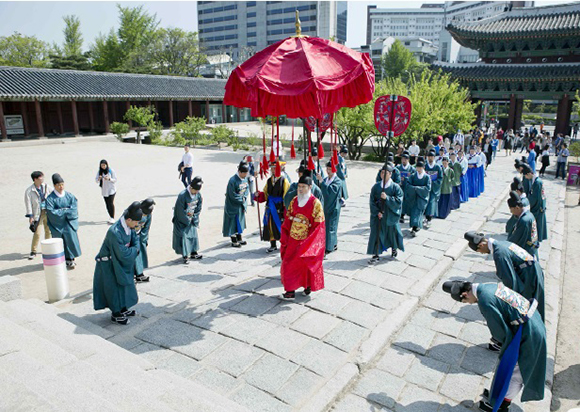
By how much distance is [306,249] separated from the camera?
227 inches

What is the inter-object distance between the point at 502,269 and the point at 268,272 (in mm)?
3787

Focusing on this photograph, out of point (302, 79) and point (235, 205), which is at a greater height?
point (302, 79)

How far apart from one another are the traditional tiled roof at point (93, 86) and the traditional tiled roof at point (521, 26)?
21.1 metres

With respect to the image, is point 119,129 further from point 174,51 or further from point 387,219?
point 387,219

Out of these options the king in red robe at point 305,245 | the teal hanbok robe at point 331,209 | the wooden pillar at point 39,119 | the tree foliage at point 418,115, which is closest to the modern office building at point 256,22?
the wooden pillar at point 39,119

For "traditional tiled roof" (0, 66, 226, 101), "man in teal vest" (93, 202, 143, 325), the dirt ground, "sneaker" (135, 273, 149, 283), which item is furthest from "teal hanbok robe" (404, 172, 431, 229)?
"traditional tiled roof" (0, 66, 226, 101)

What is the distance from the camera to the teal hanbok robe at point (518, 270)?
4066mm

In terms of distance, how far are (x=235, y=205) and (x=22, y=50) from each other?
47.7 metres

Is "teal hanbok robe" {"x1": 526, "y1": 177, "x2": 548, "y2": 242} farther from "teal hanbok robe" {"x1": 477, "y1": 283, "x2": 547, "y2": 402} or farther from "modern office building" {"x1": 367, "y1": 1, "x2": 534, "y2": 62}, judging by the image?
"modern office building" {"x1": 367, "y1": 1, "x2": 534, "y2": 62}

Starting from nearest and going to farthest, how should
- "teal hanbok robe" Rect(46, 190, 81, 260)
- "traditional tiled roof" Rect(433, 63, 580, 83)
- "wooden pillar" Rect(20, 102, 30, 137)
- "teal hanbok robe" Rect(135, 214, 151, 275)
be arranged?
"teal hanbok robe" Rect(135, 214, 151, 275), "teal hanbok robe" Rect(46, 190, 81, 260), "traditional tiled roof" Rect(433, 63, 580, 83), "wooden pillar" Rect(20, 102, 30, 137)

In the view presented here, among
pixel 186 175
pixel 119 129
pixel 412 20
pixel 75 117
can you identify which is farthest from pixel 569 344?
pixel 412 20

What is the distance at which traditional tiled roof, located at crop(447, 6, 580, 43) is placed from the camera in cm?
2798

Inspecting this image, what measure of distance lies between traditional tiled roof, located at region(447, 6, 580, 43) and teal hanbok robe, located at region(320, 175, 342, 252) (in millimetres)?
27919

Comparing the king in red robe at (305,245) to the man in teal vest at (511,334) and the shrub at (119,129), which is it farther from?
the shrub at (119,129)
